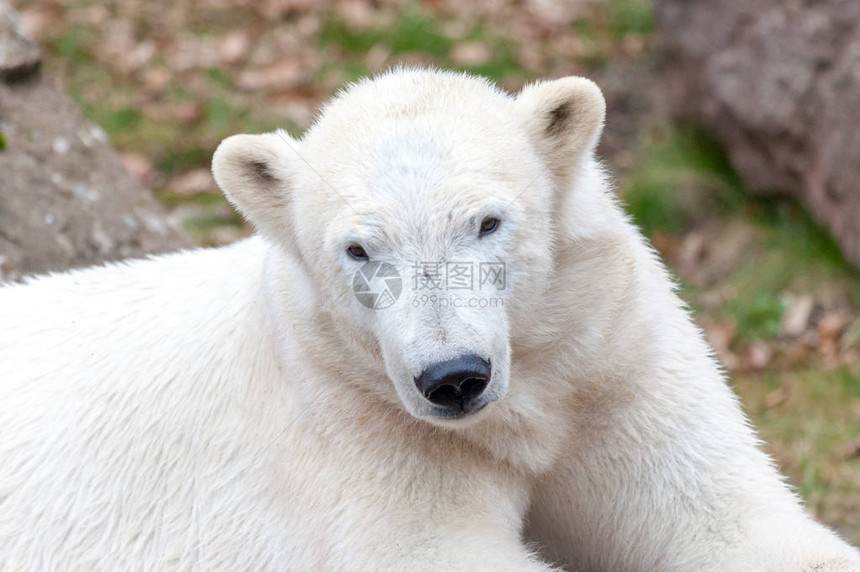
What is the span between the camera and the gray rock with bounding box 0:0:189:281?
5031 millimetres

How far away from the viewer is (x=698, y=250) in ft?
24.4

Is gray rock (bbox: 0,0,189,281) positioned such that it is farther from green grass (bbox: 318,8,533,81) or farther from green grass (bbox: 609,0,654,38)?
green grass (bbox: 609,0,654,38)

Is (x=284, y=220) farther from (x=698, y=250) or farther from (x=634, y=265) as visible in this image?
(x=698, y=250)

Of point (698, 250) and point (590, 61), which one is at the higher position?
point (590, 61)

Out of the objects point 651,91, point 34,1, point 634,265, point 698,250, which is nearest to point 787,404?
point 698,250

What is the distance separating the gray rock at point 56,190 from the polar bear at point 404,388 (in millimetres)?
1344

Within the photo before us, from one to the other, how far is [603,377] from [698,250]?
14.4 feet

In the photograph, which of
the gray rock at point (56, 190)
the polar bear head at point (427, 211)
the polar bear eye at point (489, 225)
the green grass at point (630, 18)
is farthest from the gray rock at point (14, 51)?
the green grass at point (630, 18)

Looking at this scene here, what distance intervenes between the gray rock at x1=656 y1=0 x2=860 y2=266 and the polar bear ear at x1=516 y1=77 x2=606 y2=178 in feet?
12.4

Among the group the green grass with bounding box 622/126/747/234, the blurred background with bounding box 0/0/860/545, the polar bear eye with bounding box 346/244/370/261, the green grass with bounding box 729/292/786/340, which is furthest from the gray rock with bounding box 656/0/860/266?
the polar bear eye with bounding box 346/244/370/261

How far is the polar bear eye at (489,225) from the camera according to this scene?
9.54 ft

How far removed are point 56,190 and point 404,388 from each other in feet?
9.71

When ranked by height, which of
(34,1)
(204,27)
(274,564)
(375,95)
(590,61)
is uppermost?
(34,1)

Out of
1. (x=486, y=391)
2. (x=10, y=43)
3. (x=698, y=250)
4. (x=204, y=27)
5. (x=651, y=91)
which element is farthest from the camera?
(x=204, y=27)
